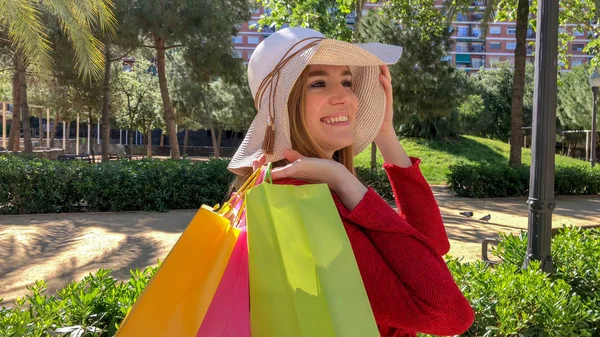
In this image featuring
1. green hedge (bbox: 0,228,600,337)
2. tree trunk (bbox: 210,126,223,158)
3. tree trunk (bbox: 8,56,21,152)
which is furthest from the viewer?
tree trunk (bbox: 210,126,223,158)

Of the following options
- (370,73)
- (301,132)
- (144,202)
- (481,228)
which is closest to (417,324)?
(301,132)

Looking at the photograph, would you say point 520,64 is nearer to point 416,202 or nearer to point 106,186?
point 106,186

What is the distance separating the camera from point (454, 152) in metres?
23.0

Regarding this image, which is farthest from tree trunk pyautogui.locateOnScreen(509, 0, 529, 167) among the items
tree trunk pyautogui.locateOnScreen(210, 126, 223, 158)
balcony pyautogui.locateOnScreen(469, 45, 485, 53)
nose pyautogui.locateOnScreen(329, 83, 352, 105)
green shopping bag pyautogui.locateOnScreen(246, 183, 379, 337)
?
balcony pyautogui.locateOnScreen(469, 45, 485, 53)

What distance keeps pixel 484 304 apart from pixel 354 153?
1.53m

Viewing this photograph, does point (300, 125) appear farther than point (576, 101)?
No

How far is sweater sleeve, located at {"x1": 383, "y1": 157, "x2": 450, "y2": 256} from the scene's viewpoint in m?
1.34

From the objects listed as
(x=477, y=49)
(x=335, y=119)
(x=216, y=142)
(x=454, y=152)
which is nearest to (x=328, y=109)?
(x=335, y=119)

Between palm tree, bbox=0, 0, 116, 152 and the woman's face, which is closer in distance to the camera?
the woman's face

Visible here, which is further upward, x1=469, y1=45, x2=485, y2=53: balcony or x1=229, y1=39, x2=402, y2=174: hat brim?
x1=469, y1=45, x2=485, y2=53: balcony

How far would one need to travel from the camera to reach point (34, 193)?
30.2ft

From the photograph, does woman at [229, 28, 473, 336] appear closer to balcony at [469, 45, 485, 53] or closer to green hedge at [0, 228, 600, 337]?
green hedge at [0, 228, 600, 337]

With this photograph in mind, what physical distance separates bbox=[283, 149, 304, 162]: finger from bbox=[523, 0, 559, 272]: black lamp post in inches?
116

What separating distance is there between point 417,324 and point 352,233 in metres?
0.23
